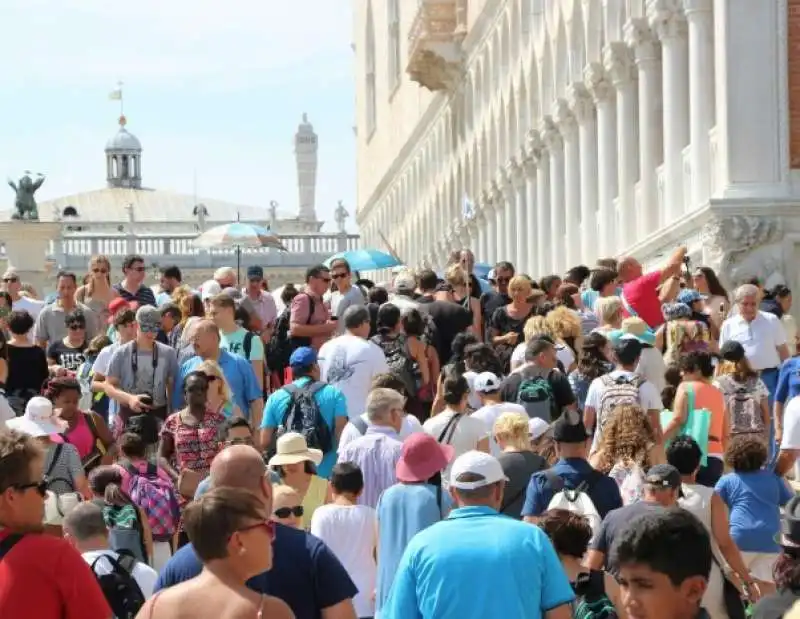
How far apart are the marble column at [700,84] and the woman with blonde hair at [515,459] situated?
45.2ft

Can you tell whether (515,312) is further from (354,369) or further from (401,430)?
(401,430)

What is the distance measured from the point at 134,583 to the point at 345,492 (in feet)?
7.48

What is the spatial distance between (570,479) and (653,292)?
818 cm

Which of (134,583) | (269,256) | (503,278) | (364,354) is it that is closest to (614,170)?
(503,278)

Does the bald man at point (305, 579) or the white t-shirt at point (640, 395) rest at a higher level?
the white t-shirt at point (640, 395)

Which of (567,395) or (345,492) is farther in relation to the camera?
(567,395)

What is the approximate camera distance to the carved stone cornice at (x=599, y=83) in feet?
114

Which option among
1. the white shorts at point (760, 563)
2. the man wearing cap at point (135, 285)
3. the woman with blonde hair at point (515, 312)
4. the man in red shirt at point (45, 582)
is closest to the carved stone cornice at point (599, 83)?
the man wearing cap at point (135, 285)

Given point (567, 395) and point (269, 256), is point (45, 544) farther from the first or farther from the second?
point (269, 256)

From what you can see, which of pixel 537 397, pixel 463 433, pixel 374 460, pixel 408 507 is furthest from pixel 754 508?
pixel 408 507

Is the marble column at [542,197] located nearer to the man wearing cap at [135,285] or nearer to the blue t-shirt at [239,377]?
the man wearing cap at [135,285]

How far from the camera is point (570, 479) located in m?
13.0

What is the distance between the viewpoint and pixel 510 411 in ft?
50.7

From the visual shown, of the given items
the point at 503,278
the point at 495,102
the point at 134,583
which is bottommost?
the point at 134,583
